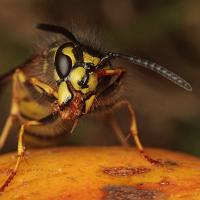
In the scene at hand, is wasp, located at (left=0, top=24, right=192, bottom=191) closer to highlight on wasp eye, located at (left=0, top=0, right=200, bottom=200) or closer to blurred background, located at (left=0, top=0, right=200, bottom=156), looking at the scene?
highlight on wasp eye, located at (left=0, top=0, right=200, bottom=200)

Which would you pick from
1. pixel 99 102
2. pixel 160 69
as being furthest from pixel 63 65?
pixel 160 69

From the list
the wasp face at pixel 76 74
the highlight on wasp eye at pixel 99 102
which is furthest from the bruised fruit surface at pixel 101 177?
the wasp face at pixel 76 74

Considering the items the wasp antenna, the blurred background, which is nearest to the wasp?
the wasp antenna

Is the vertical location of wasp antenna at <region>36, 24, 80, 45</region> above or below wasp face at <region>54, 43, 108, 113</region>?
above

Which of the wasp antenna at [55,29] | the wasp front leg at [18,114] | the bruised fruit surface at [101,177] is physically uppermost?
the wasp antenna at [55,29]

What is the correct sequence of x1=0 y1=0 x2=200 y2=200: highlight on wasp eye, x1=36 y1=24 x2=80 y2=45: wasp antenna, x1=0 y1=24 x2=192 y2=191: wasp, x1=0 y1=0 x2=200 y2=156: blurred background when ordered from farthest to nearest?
x1=0 y1=0 x2=200 y2=156: blurred background, x1=36 y1=24 x2=80 y2=45: wasp antenna, x1=0 y1=24 x2=192 y2=191: wasp, x1=0 y1=0 x2=200 y2=200: highlight on wasp eye

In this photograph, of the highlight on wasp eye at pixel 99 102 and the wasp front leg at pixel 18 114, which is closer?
the highlight on wasp eye at pixel 99 102

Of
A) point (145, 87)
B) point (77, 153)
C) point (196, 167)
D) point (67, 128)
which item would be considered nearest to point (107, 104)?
point (67, 128)

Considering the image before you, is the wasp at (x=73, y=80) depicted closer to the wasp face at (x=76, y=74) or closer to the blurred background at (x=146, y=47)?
the wasp face at (x=76, y=74)

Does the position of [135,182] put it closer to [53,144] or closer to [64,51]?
[64,51]
